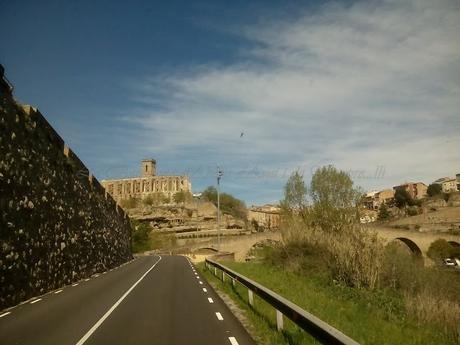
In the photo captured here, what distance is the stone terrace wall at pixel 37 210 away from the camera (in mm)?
13055

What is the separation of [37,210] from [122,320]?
280 inches

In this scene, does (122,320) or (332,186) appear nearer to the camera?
(122,320)

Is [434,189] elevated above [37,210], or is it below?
above

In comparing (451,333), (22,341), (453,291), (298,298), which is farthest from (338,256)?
(22,341)

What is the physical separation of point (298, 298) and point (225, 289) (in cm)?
460

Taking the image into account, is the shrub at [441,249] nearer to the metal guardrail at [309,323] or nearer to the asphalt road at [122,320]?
the asphalt road at [122,320]

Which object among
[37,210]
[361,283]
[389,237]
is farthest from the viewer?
[389,237]

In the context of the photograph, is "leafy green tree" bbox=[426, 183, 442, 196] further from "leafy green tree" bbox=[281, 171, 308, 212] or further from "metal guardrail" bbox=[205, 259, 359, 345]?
"metal guardrail" bbox=[205, 259, 359, 345]

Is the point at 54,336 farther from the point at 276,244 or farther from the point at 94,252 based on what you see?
the point at 276,244

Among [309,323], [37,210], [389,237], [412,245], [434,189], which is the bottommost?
[412,245]

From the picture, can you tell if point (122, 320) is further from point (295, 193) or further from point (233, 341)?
point (295, 193)

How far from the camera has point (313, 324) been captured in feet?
21.5

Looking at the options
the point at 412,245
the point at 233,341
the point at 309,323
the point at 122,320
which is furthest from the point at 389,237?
the point at 309,323

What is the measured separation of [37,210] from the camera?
1580cm
